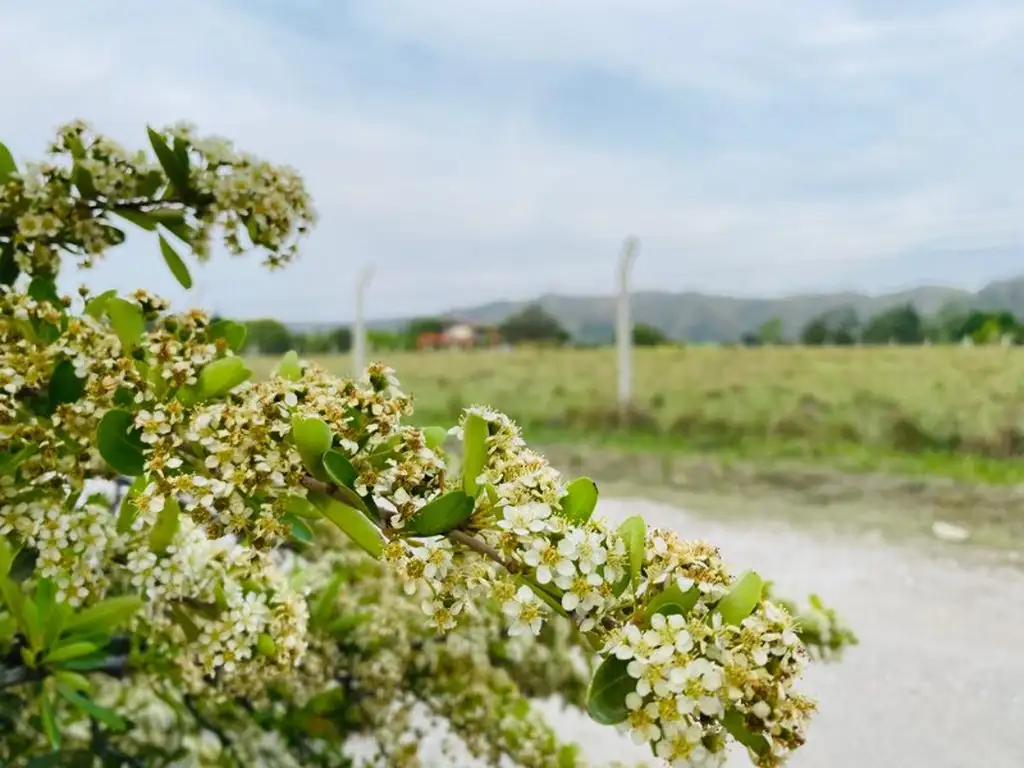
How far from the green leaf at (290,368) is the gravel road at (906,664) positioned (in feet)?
2.13

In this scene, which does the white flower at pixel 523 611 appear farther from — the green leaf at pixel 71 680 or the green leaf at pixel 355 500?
the green leaf at pixel 71 680

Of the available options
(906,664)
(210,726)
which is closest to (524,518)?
(210,726)

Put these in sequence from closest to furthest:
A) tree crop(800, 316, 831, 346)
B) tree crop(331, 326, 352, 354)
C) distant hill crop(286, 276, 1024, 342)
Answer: distant hill crop(286, 276, 1024, 342) < tree crop(800, 316, 831, 346) < tree crop(331, 326, 352, 354)

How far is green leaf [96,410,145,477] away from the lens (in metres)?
0.32

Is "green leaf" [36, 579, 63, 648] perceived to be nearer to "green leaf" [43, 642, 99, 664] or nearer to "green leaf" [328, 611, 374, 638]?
"green leaf" [43, 642, 99, 664]

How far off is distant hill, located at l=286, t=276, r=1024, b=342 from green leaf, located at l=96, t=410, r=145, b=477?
133 centimetres

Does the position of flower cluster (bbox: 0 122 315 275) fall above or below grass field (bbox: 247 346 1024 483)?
above

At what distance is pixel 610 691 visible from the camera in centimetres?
26

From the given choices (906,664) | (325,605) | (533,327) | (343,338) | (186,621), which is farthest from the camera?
(343,338)

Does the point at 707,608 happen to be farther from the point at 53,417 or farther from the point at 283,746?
the point at 283,746

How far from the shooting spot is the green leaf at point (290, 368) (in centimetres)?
33

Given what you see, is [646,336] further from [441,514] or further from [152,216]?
[441,514]

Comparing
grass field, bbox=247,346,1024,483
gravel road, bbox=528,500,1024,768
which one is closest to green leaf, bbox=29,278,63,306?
gravel road, bbox=528,500,1024,768

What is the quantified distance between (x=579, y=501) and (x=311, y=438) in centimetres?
8
